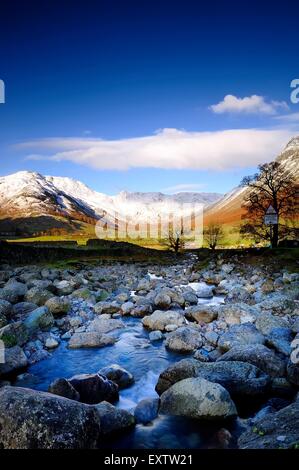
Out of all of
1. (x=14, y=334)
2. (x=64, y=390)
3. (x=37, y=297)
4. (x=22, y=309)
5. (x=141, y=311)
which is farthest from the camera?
(x=37, y=297)

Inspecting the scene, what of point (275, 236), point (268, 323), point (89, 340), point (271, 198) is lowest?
point (89, 340)

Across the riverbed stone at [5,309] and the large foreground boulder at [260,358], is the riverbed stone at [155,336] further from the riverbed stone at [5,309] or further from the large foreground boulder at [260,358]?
the riverbed stone at [5,309]

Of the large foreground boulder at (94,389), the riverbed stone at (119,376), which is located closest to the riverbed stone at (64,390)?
the large foreground boulder at (94,389)

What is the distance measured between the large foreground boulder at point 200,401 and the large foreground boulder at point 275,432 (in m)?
0.92

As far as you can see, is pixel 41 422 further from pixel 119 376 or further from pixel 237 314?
pixel 237 314

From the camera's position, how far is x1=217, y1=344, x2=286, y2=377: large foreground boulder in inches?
444

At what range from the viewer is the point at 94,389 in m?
10.2

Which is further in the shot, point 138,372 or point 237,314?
point 237,314

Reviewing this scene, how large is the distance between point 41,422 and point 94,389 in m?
3.44

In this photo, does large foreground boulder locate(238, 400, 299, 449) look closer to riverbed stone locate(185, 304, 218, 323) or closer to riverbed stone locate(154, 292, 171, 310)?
riverbed stone locate(185, 304, 218, 323)

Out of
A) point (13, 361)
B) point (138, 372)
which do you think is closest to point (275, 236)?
point (138, 372)

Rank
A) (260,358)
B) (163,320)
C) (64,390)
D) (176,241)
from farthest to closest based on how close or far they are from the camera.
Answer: (176,241) < (163,320) < (260,358) < (64,390)

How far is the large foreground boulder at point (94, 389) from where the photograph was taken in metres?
9.98
